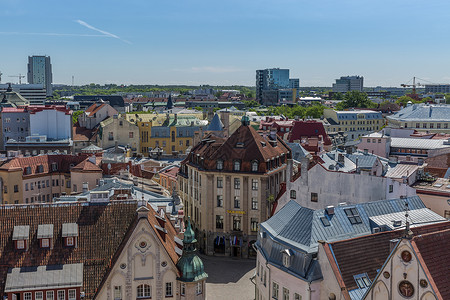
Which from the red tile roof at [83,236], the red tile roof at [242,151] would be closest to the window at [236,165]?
the red tile roof at [242,151]

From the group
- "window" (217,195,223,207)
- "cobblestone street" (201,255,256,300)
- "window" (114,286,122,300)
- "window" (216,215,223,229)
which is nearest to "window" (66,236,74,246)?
"window" (114,286,122,300)

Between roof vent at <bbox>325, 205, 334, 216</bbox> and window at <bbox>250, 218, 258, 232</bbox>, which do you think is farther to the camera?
window at <bbox>250, 218, 258, 232</bbox>

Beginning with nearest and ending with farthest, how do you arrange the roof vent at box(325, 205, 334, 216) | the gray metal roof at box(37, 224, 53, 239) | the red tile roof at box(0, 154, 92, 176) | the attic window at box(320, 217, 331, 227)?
the gray metal roof at box(37, 224, 53, 239)
the attic window at box(320, 217, 331, 227)
the roof vent at box(325, 205, 334, 216)
the red tile roof at box(0, 154, 92, 176)

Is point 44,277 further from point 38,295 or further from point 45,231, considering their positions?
point 45,231

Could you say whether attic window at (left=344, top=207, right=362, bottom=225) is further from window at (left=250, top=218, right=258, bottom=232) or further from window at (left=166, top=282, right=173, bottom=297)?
window at (left=250, top=218, right=258, bottom=232)

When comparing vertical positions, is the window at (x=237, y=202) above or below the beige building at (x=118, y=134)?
below

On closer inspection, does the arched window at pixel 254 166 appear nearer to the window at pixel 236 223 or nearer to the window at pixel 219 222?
the window at pixel 236 223
